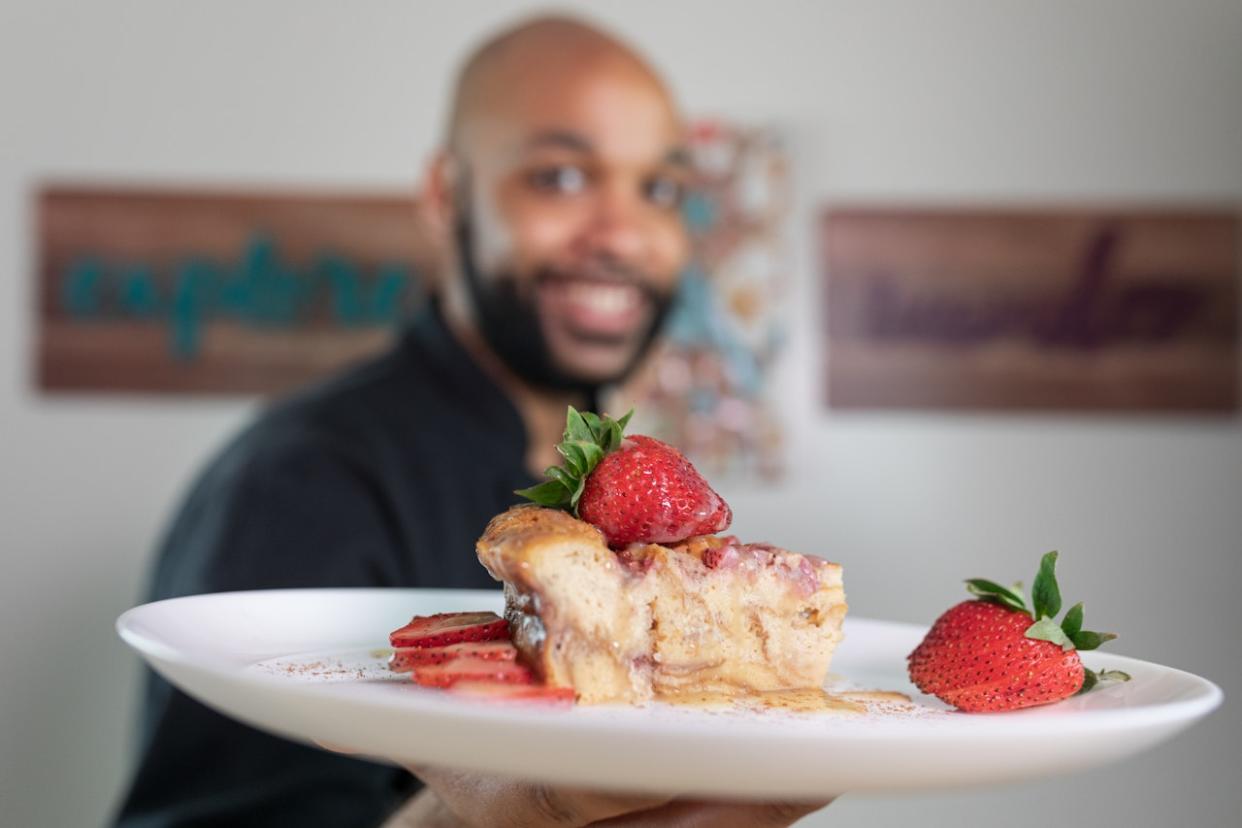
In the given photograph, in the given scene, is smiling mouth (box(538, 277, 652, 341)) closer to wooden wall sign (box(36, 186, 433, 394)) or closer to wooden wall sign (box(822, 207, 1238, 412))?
wooden wall sign (box(36, 186, 433, 394))

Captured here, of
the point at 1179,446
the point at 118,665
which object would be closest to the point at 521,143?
the point at 118,665

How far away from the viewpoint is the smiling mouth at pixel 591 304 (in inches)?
101

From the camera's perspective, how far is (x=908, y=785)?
74 cm

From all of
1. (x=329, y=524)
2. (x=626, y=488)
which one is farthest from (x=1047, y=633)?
(x=329, y=524)

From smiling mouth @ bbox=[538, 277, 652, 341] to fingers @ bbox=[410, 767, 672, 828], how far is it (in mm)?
1582

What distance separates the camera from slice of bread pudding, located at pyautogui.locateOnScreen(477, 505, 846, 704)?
106 centimetres

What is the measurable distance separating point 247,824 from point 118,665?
2.00m

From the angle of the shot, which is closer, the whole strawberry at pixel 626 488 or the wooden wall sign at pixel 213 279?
the whole strawberry at pixel 626 488

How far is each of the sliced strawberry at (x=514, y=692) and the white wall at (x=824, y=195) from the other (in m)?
2.46

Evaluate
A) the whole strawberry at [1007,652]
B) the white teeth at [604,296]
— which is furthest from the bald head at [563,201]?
the whole strawberry at [1007,652]

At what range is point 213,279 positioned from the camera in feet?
11.4

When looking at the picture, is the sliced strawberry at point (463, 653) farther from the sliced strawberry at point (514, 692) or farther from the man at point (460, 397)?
the man at point (460, 397)

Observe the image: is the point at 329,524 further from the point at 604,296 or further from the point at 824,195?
the point at 824,195

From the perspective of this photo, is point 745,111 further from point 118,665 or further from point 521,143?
point 118,665
